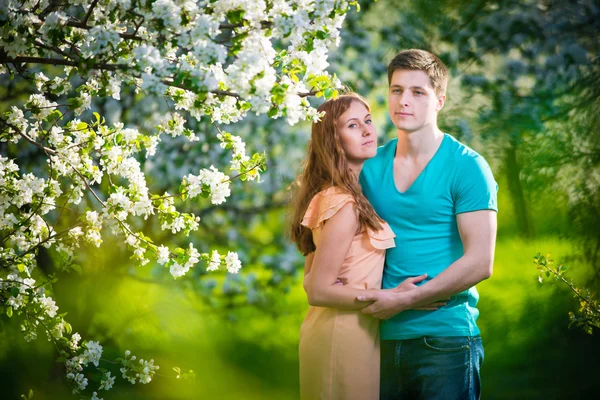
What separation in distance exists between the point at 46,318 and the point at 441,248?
1110mm

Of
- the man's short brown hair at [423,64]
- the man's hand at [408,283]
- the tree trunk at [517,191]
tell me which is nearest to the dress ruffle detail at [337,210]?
the man's hand at [408,283]

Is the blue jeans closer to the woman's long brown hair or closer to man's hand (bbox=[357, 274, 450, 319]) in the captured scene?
man's hand (bbox=[357, 274, 450, 319])

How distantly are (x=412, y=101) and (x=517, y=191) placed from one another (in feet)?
7.51

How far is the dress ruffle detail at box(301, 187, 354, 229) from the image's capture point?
6.26 feet

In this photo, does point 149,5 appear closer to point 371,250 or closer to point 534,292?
point 371,250

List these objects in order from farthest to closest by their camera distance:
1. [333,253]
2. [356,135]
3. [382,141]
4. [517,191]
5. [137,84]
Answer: [517,191] → [382,141] → [356,135] → [333,253] → [137,84]

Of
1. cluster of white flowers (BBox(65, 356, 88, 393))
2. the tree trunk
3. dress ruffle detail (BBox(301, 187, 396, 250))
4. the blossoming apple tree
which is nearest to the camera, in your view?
the blossoming apple tree

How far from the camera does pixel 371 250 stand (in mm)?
1944

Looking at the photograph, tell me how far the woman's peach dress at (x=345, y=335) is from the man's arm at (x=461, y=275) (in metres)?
0.08

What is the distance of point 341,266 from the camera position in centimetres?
194

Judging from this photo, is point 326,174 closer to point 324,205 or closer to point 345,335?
point 324,205

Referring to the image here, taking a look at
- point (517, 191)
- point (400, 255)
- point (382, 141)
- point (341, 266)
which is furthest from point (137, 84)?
point (517, 191)

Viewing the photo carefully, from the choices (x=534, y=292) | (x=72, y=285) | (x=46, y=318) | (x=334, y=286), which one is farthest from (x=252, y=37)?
(x=534, y=292)

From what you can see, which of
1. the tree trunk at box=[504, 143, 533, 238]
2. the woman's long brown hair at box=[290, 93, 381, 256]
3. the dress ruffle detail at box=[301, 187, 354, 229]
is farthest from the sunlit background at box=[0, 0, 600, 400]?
the dress ruffle detail at box=[301, 187, 354, 229]
